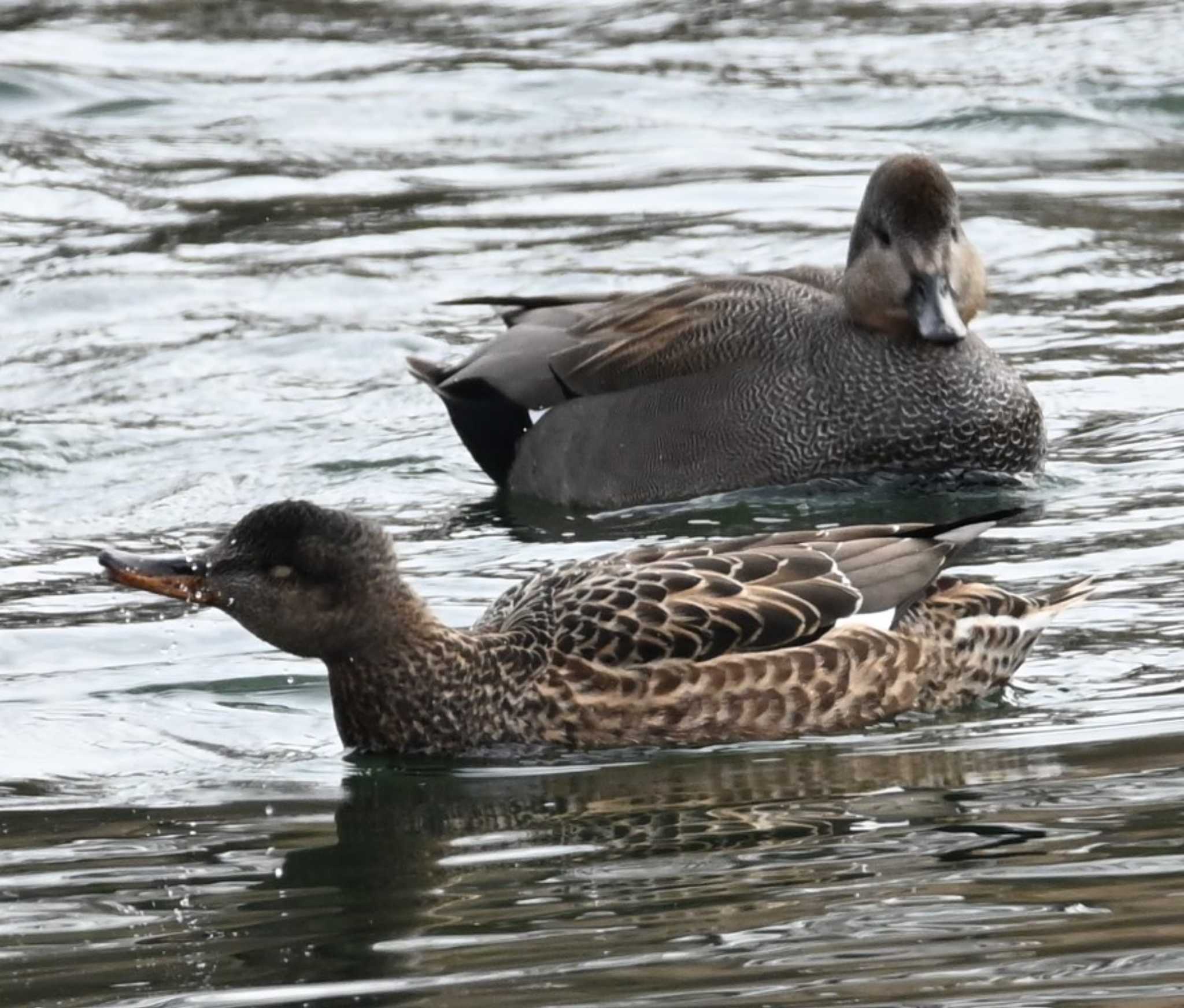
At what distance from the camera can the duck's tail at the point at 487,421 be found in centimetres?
1159

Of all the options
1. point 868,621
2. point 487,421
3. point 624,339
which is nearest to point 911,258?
point 624,339

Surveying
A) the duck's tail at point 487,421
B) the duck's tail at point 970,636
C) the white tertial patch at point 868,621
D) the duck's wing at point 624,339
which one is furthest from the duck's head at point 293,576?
the duck's tail at point 487,421

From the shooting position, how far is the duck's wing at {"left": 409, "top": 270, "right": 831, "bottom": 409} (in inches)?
444

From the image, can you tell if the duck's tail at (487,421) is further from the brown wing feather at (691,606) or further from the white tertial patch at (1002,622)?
the white tertial patch at (1002,622)

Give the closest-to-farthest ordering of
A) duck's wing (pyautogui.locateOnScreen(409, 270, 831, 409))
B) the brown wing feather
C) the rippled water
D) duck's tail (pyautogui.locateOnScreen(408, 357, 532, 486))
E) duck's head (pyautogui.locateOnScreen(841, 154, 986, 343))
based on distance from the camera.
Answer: the rippled water < the brown wing feather < duck's head (pyautogui.locateOnScreen(841, 154, 986, 343)) < duck's wing (pyautogui.locateOnScreen(409, 270, 831, 409)) < duck's tail (pyautogui.locateOnScreen(408, 357, 532, 486))

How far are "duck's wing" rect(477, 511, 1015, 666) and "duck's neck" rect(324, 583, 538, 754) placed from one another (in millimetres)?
188

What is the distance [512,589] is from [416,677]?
683mm

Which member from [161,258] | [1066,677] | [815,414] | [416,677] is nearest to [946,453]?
[815,414]

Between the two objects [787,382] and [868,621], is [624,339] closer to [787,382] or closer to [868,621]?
[787,382]

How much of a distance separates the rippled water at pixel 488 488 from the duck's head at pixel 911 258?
77 cm

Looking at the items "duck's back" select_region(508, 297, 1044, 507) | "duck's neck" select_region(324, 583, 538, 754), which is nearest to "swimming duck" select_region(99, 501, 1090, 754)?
"duck's neck" select_region(324, 583, 538, 754)

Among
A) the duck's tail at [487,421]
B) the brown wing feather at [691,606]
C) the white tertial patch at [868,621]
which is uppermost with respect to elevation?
the brown wing feather at [691,606]

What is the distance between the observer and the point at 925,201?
35.8 ft

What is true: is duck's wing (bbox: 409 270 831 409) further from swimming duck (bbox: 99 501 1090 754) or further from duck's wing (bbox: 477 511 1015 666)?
swimming duck (bbox: 99 501 1090 754)
